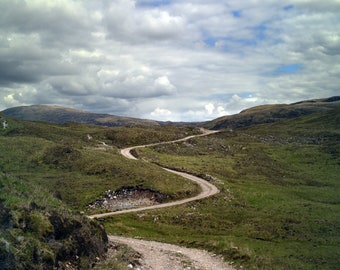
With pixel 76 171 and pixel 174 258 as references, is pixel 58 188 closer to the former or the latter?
pixel 76 171

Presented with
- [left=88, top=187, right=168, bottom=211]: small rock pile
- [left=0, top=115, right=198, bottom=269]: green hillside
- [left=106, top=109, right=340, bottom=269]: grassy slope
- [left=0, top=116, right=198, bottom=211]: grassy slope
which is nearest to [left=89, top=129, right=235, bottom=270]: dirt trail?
[left=106, top=109, right=340, bottom=269]: grassy slope

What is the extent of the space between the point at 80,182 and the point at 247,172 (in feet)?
135

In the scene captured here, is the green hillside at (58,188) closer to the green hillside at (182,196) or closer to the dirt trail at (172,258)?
the green hillside at (182,196)

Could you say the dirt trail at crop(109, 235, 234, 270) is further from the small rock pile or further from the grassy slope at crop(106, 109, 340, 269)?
the small rock pile

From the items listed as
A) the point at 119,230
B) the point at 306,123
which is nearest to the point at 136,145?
the point at 119,230

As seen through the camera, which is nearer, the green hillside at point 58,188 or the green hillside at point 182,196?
the green hillside at point 58,188

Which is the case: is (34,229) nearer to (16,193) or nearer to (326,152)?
(16,193)

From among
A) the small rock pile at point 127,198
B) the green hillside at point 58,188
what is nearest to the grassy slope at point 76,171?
the green hillside at point 58,188

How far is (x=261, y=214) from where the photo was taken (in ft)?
152

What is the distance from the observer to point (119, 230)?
3841cm

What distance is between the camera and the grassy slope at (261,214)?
30.4 meters

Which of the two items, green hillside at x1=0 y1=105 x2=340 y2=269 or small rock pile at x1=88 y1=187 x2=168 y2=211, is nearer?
green hillside at x1=0 y1=105 x2=340 y2=269

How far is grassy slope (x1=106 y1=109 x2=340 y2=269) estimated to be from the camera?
99.8ft

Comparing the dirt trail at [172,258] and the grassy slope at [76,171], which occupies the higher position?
the grassy slope at [76,171]
